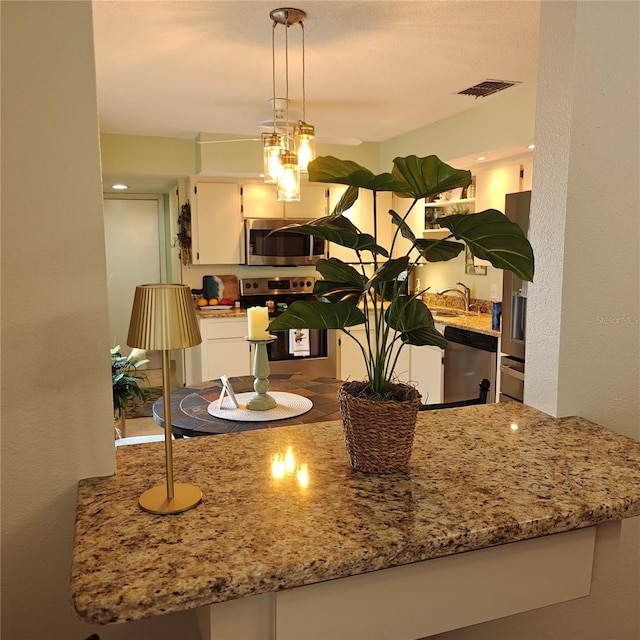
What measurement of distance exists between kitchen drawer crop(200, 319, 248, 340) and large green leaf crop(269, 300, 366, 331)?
3850 millimetres

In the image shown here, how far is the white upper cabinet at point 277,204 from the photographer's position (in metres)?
5.21

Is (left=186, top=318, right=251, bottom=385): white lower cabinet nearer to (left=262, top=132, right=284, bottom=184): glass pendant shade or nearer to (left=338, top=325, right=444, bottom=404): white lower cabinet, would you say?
(left=338, top=325, right=444, bottom=404): white lower cabinet

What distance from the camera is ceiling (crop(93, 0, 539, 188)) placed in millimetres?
2328

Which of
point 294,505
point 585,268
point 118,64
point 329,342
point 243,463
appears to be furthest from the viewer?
point 329,342

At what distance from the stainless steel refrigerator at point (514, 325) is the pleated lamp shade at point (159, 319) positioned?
2.73 m

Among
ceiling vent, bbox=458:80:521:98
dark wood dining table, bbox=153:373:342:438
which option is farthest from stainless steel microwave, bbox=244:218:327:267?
dark wood dining table, bbox=153:373:342:438

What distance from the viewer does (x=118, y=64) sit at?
2.94 m

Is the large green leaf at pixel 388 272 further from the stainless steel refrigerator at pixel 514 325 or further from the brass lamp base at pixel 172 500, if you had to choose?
the stainless steel refrigerator at pixel 514 325

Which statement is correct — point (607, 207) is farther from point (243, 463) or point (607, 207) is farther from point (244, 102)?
point (244, 102)

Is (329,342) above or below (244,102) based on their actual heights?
below

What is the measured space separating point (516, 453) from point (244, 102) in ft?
10.2

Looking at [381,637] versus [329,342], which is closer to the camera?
[381,637]

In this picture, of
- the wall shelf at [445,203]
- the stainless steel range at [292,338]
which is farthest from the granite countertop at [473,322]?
the stainless steel range at [292,338]

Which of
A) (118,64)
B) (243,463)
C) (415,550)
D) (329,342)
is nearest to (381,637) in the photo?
(415,550)
